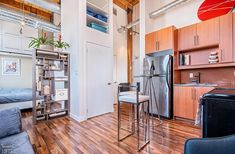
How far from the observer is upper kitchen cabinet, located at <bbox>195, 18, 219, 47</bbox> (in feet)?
9.91

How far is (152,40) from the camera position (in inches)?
160

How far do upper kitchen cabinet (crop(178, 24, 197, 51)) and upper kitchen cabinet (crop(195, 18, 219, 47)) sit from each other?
9 centimetres

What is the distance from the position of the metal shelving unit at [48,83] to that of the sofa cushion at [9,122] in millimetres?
1570

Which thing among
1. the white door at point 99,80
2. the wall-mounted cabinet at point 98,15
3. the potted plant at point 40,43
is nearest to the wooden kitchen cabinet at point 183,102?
the white door at point 99,80

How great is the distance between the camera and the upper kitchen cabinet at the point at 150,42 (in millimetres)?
4000

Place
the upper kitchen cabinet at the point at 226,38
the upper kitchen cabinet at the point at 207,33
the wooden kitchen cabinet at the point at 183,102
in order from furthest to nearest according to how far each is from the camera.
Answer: the wooden kitchen cabinet at the point at 183,102, the upper kitchen cabinet at the point at 207,33, the upper kitchen cabinet at the point at 226,38

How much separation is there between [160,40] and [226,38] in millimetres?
1478

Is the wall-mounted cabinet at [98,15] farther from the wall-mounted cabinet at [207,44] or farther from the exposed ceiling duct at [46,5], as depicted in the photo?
the wall-mounted cabinet at [207,44]

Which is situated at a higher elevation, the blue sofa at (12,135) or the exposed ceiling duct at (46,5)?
the exposed ceiling duct at (46,5)

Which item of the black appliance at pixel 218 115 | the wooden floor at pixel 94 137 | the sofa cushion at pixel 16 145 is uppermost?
the black appliance at pixel 218 115

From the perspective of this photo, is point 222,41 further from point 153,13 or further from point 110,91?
point 110,91

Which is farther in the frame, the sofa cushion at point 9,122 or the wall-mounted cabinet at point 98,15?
the wall-mounted cabinet at point 98,15

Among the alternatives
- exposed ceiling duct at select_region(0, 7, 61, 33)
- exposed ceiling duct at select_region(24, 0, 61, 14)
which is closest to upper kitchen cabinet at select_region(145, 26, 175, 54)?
exposed ceiling duct at select_region(24, 0, 61, 14)

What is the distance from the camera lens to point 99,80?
390 cm
